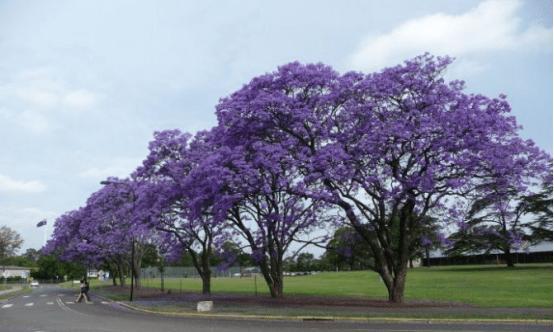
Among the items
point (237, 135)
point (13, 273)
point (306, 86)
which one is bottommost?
point (13, 273)

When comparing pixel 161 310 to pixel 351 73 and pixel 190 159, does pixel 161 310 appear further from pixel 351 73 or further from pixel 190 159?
pixel 351 73

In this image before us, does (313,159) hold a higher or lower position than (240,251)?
higher

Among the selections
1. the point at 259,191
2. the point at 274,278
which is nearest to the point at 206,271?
the point at 274,278

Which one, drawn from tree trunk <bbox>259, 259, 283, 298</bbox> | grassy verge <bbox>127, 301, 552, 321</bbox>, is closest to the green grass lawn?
grassy verge <bbox>127, 301, 552, 321</bbox>

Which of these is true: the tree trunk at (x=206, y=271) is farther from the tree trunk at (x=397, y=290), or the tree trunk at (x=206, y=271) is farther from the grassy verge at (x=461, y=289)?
the tree trunk at (x=397, y=290)

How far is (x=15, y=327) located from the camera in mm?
17781

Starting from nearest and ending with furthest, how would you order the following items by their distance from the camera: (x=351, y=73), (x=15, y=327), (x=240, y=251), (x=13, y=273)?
(x=15, y=327) → (x=351, y=73) → (x=240, y=251) → (x=13, y=273)

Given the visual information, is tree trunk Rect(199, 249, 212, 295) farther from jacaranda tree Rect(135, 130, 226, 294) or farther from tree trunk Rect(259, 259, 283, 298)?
tree trunk Rect(259, 259, 283, 298)

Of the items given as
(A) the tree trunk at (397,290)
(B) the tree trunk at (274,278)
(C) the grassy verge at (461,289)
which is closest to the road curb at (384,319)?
(C) the grassy verge at (461,289)

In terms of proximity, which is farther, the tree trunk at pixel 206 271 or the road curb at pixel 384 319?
the tree trunk at pixel 206 271

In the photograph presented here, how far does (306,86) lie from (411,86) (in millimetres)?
4464

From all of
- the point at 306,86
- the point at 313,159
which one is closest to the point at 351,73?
the point at 306,86

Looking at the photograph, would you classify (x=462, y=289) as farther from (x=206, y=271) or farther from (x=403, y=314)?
(x=403, y=314)

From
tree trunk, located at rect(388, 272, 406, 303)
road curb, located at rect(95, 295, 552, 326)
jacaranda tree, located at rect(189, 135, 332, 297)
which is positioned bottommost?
road curb, located at rect(95, 295, 552, 326)
